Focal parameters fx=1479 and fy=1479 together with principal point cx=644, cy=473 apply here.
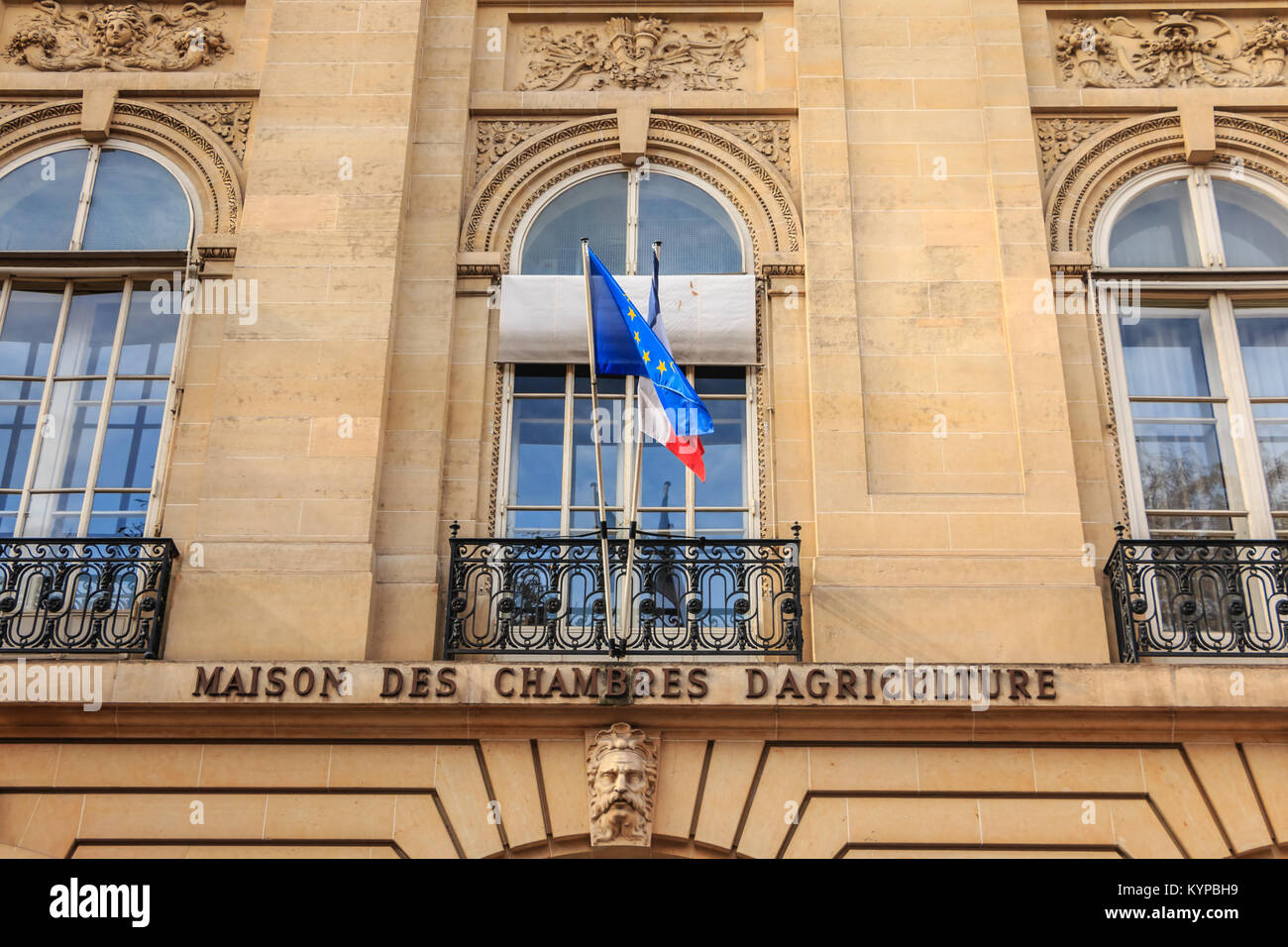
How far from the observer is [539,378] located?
39.3 ft

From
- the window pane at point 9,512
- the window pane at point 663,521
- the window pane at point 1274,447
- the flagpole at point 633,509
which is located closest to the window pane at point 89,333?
the window pane at point 9,512

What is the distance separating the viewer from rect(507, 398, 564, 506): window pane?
452 inches

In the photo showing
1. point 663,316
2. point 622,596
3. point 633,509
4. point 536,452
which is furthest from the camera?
point 663,316

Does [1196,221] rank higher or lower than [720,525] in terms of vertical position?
higher

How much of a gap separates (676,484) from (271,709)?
3527 millimetres

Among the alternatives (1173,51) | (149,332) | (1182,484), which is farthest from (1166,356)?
(149,332)

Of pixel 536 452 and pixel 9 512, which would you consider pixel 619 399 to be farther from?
pixel 9 512

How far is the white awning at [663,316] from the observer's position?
11.8 metres

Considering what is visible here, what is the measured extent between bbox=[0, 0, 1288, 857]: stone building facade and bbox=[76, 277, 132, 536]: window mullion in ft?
0.10

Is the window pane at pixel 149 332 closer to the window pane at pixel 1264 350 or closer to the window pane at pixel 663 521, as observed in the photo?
the window pane at pixel 663 521

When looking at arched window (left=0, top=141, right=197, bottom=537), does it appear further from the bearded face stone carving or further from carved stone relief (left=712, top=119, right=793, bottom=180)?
carved stone relief (left=712, top=119, right=793, bottom=180)

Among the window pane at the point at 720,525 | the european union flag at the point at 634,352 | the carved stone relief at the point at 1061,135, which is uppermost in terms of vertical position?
the carved stone relief at the point at 1061,135

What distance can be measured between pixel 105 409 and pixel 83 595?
1.70 metres

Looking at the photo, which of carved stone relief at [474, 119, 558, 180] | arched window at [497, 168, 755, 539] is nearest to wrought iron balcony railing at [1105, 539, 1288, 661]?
arched window at [497, 168, 755, 539]
